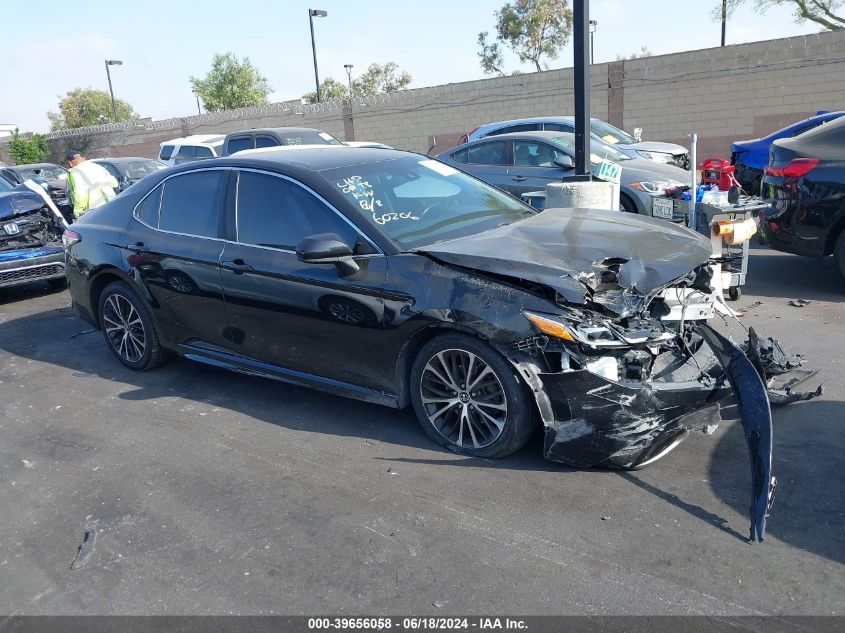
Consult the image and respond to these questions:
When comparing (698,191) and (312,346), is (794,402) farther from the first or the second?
(312,346)

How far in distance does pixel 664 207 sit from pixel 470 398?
3523 millimetres

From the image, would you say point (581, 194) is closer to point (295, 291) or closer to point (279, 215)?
point (279, 215)

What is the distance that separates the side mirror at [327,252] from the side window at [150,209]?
1898 mm

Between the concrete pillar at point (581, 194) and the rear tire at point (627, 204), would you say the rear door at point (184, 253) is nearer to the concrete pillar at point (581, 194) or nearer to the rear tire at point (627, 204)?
the concrete pillar at point (581, 194)

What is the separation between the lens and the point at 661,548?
10.4 ft

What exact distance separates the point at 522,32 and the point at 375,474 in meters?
47.2

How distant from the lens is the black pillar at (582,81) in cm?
707

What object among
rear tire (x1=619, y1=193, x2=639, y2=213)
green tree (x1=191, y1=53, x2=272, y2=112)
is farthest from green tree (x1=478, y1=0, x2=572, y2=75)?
rear tire (x1=619, y1=193, x2=639, y2=213)

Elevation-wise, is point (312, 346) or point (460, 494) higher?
point (312, 346)

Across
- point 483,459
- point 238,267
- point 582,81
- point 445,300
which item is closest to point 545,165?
point 582,81

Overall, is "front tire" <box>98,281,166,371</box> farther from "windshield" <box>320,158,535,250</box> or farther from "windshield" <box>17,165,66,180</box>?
"windshield" <box>17,165,66,180</box>

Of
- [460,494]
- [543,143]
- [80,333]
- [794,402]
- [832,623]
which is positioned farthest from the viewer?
[543,143]

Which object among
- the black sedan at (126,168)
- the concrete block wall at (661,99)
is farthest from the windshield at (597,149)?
the concrete block wall at (661,99)

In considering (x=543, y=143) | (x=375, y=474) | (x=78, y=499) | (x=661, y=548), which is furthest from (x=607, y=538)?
(x=543, y=143)
